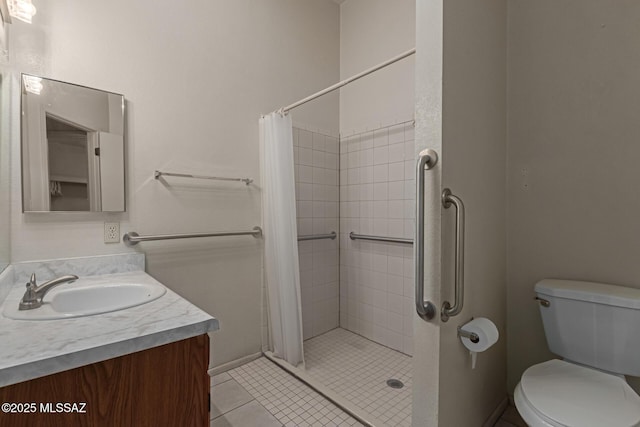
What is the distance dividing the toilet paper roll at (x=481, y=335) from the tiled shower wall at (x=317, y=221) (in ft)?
5.02

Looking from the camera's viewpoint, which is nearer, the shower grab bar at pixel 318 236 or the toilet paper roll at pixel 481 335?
the toilet paper roll at pixel 481 335

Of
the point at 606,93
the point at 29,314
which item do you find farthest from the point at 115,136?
the point at 606,93

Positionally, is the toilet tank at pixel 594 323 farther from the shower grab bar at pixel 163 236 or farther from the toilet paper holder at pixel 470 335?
the shower grab bar at pixel 163 236

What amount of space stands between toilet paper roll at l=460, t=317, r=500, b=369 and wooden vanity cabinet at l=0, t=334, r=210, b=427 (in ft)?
3.21

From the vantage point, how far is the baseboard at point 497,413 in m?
1.54

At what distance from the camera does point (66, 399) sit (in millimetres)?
716

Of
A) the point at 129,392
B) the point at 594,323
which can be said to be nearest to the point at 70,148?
the point at 129,392

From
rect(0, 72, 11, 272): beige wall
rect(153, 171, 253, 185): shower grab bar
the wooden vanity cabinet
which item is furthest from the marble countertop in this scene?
rect(153, 171, 253, 185): shower grab bar

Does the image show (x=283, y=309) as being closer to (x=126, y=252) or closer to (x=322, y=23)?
(x=126, y=252)

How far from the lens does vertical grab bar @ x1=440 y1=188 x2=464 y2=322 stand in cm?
106

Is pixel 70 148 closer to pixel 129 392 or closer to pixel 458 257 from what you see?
pixel 129 392

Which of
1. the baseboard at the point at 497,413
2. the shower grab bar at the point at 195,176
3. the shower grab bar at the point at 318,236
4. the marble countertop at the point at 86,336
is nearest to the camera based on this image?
the marble countertop at the point at 86,336

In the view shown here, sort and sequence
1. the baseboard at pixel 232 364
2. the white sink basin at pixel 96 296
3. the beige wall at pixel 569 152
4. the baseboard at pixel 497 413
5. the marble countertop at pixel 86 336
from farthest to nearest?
the baseboard at pixel 232 364, the baseboard at pixel 497 413, the beige wall at pixel 569 152, the white sink basin at pixel 96 296, the marble countertop at pixel 86 336

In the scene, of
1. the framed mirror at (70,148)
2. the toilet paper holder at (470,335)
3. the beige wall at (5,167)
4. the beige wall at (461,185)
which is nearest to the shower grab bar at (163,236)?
the framed mirror at (70,148)
